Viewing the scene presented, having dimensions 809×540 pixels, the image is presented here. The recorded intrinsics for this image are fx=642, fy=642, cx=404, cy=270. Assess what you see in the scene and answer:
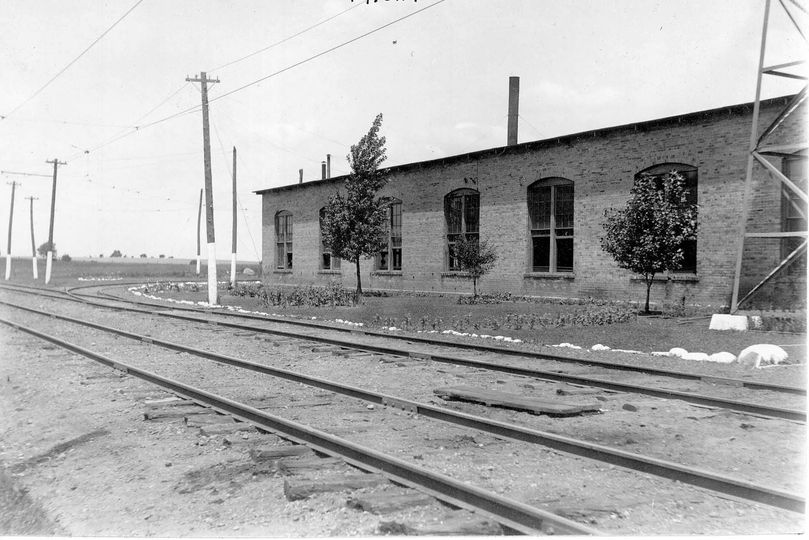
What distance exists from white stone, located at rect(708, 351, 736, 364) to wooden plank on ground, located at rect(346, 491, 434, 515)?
7.60 meters

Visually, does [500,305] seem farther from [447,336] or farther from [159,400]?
[159,400]

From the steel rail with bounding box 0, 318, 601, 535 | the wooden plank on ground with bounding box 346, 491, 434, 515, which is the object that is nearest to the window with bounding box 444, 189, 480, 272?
the steel rail with bounding box 0, 318, 601, 535

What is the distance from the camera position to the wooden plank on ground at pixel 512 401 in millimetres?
6469

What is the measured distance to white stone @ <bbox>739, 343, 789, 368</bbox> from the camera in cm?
955

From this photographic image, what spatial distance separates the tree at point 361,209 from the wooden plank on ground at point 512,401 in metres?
16.7

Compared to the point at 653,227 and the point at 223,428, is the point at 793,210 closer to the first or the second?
the point at 653,227

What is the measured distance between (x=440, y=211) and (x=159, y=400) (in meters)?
20.1

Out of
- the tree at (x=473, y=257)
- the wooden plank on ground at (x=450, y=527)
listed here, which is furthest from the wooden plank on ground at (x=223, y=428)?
the tree at (x=473, y=257)

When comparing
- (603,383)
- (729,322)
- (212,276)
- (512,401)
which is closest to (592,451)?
(512,401)

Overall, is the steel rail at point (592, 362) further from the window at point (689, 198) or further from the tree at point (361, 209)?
the window at point (689, 198)

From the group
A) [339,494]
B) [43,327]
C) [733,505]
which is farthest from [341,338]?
[733,505]

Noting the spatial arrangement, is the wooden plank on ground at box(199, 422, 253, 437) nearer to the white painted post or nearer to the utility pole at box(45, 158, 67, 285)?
the white painted post

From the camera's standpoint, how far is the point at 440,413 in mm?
6273

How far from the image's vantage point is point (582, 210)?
20.9 metres
